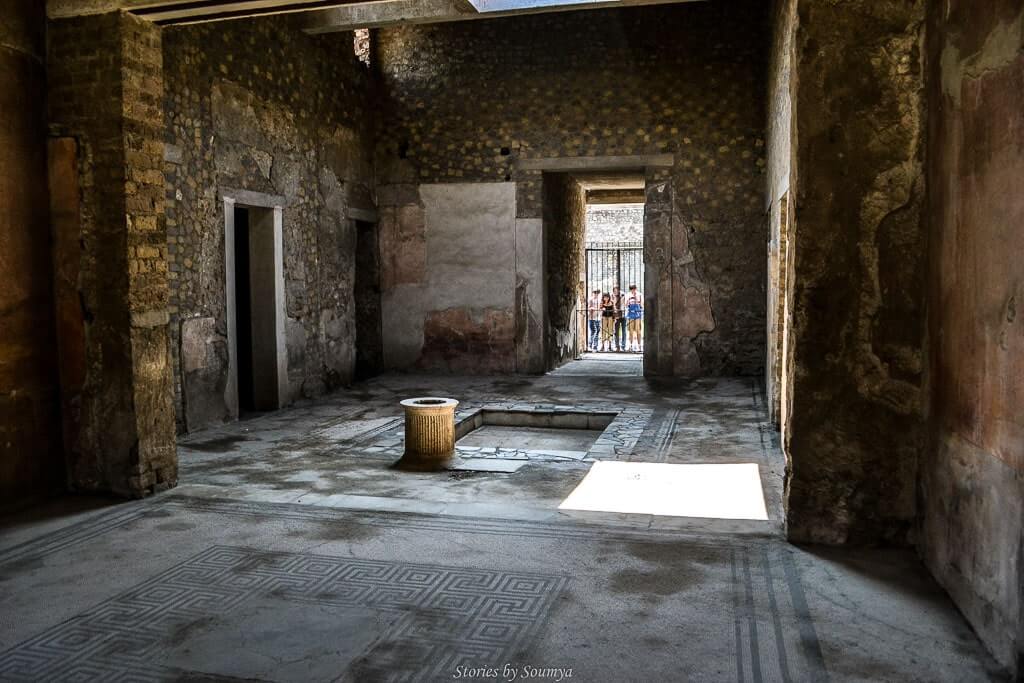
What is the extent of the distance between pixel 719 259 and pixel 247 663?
9.28m

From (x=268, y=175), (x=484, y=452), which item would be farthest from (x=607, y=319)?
(x=484, y=452)

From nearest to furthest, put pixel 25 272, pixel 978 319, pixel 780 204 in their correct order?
pixel 978 319, pixel 25 272, pixel 780 204

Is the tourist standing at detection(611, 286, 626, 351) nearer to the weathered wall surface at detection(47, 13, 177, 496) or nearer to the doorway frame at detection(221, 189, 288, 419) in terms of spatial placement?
the doorway frame at detection(221, 189, 288, 419)

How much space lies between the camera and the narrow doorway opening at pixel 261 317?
30.2ft

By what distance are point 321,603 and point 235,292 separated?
19.7ft

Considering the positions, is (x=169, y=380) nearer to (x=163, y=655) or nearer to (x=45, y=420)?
(x=45, y=420)

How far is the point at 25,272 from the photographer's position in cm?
512

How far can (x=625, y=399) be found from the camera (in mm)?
9547

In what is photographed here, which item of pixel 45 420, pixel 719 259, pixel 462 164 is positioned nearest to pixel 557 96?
pixel 462 164

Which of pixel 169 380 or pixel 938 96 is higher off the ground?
pixel 938 96

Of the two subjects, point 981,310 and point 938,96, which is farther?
point 938,96

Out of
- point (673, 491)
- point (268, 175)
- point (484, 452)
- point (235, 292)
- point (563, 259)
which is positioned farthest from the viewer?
point (563, 259)

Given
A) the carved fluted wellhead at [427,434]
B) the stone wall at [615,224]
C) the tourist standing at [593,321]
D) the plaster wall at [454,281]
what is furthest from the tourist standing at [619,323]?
the carved fluted wellhead at [427,434]

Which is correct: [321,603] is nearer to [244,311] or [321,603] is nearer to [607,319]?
[244,311]
